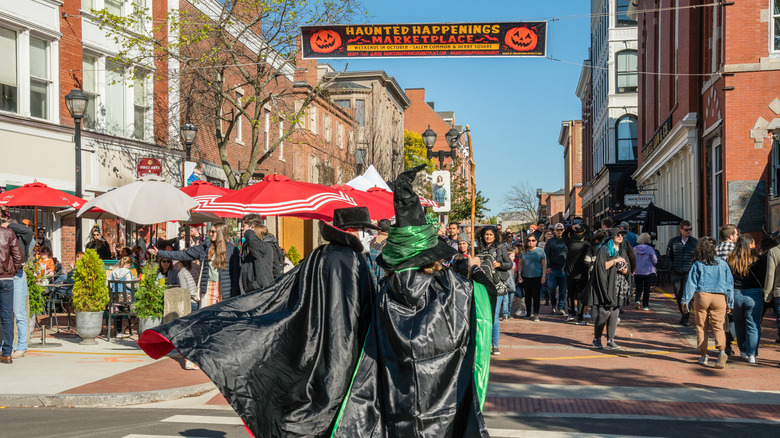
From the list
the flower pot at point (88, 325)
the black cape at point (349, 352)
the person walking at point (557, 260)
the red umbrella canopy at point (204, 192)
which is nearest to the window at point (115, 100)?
the red umbrella canopy at point (204, 192)

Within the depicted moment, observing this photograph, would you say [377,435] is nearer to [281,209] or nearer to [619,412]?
[619,412]

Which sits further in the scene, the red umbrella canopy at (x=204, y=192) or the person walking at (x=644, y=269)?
the person walking at (x=644, y=269)

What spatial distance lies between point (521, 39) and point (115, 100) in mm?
12119

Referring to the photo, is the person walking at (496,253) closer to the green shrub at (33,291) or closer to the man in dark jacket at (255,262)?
the man in dark jacket at (255,262)

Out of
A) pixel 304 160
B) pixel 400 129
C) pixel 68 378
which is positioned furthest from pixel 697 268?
pixel 400 129

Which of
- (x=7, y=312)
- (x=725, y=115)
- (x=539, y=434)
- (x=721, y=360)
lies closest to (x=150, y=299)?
(x=7, y=312)

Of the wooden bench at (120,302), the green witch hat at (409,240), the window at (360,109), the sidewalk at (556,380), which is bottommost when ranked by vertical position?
the sidewalk at (556,380)

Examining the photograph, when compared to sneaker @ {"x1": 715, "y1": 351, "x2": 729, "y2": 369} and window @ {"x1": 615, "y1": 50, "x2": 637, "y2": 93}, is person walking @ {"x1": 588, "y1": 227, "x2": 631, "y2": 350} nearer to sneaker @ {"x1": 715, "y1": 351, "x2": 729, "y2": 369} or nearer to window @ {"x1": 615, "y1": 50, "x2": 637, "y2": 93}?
sneaker @ {"x1": 715, "y1": 351, "x2": 729, "y2": 369}

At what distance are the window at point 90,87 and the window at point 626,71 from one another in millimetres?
32121

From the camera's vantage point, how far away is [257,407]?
451cm

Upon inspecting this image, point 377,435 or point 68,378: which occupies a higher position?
point 377,435

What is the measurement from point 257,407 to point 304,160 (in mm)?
35842

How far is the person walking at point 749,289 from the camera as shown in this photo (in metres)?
Result: 9.83

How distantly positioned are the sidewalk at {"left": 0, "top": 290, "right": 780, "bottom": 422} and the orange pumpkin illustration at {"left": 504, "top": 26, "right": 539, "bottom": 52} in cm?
679
